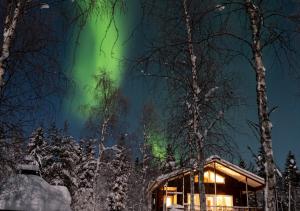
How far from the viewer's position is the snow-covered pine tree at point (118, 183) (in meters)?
52.2

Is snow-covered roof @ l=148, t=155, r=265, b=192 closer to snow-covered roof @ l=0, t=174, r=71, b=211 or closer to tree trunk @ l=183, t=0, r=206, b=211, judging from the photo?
tree trunk @ l=183, t=0, r=206, b=211

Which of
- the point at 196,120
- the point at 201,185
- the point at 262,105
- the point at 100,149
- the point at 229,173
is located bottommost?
the point at 201,185

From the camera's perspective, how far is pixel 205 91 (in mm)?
15289

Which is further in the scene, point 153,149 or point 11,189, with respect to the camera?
point 153,149

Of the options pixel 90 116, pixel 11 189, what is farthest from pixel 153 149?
pixel 11 189

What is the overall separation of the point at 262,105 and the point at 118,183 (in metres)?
48.3

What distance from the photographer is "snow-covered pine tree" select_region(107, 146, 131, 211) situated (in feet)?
171

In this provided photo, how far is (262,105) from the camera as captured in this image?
23.5 ft

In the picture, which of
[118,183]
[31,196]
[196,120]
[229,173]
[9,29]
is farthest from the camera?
[118,183]

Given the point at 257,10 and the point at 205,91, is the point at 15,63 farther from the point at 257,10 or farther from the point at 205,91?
the point at 205,91

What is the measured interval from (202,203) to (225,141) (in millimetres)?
2514

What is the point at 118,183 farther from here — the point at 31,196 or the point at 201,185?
the point at 201,185

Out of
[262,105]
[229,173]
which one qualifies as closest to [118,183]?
[229,173]

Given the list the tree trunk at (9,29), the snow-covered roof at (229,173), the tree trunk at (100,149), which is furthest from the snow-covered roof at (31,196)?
the snow-covered roof at (229,173)
